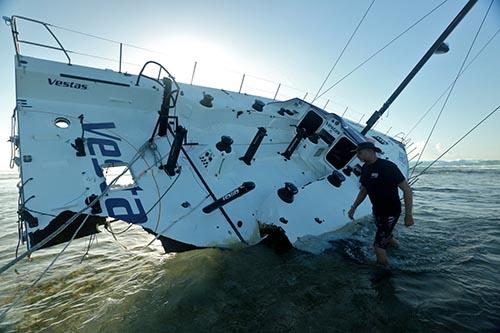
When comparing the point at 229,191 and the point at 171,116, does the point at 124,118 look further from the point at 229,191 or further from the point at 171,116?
the point at 229,191

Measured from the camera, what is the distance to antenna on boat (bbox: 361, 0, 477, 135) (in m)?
8.01

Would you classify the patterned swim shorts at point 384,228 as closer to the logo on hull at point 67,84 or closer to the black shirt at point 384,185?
the black shirt at point 384,185

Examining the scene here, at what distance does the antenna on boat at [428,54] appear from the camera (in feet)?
26.3

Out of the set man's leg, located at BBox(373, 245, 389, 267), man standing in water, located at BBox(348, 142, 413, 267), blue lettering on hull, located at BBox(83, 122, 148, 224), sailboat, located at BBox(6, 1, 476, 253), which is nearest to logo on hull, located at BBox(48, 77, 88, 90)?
sailboat, located at BBox(6, 1, 476, 253)

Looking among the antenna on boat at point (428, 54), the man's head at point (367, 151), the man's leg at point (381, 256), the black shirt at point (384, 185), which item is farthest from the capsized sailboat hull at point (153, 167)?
the antenna on boat at point (428, 54)

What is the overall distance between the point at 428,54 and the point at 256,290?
8570mm

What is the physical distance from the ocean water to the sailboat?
0.56 m

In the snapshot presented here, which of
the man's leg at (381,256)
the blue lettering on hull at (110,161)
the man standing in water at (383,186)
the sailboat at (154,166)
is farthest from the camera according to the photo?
the man's leg at (381,256)

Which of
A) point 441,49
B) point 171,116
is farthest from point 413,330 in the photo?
point 441,49

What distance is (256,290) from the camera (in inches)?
159

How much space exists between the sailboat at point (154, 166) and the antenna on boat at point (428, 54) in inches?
88.6

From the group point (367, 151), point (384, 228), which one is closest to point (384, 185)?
point (367, 151)

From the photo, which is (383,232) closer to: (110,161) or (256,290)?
(256,290)

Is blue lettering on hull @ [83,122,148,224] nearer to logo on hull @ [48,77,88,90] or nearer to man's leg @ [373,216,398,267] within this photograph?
logo on hull @ [48,77,88,90]
